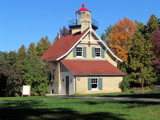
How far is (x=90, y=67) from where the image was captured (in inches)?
1280

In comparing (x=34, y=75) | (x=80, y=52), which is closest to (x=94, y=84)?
(x=80, y=52)

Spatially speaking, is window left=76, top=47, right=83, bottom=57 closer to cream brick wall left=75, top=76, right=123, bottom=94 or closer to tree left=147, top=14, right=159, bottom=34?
cream brick wall left=75, top=76, right=123, bottom=94

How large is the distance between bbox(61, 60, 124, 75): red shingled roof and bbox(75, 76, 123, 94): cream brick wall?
0.68 m

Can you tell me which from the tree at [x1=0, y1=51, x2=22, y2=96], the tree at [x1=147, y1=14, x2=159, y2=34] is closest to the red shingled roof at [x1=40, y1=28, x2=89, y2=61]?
the tree at [x1=0, y1=51, x2=22, y2=96]

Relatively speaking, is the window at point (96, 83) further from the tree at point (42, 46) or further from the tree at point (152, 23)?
the tree at point (42, 46)

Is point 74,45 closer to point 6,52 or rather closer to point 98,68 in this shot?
point 98,68

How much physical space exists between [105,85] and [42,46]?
27829 mm

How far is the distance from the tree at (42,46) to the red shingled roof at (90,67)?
22181 millimetres

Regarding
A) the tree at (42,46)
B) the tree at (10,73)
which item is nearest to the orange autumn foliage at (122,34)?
the tree at (42,46)

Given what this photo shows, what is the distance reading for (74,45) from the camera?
33.4 meters

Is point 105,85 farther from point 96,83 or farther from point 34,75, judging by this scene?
point 34,75

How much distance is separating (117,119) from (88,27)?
28.7 m

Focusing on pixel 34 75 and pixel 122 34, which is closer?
pixel 34 75

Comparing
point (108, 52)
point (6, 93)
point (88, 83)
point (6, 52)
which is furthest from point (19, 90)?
point (108, 52)
